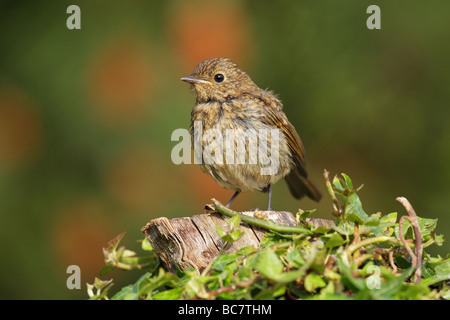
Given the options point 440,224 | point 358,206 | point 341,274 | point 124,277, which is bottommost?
point 124,277

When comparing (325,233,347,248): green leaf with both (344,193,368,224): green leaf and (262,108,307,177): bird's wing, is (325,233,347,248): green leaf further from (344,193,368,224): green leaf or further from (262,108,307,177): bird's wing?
(262,108,307,177): bird's wing

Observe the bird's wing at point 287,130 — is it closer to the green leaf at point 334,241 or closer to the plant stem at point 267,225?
the plant stem at point 267,225

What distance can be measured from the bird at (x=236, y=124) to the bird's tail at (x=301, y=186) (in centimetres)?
27

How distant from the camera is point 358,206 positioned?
7.32ft

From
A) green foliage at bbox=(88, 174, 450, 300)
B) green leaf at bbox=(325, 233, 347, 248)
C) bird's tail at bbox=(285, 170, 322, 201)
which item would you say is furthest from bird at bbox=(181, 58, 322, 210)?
green leaf at bbox=(325, 233, 347, 248)

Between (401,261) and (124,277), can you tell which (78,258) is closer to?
(124,277)

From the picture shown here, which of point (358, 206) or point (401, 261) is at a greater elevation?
point (358, 206)

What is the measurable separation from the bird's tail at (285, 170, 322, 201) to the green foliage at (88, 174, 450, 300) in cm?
243

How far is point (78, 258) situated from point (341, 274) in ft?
11.0

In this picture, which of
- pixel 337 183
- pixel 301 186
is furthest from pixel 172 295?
pixel 301 186

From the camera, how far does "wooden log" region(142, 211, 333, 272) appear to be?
2.49 meters
